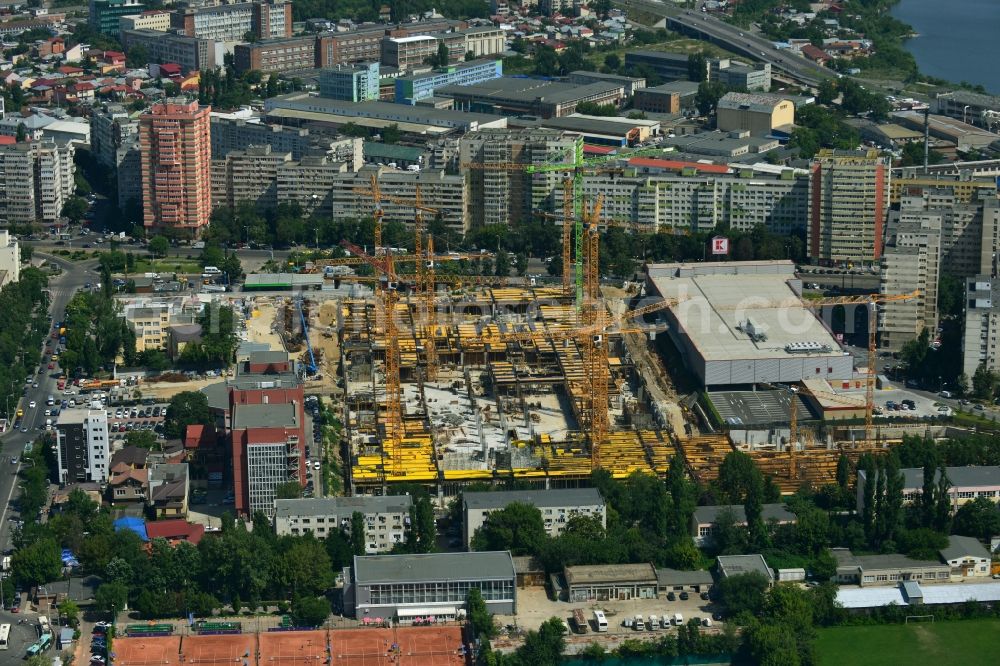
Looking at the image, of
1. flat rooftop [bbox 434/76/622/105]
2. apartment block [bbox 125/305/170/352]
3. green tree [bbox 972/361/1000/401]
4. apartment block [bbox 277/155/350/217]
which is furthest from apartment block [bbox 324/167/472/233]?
green tree [bbox 972/361/1000/401]

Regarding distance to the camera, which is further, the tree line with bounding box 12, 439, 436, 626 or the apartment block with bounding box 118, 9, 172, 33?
the apartment block with bounding box 118, 9, 172, 33

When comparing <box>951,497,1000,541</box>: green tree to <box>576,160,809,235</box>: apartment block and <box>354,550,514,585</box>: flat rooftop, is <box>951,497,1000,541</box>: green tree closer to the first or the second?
<box>354,550,514,585</box>: flat rooftop

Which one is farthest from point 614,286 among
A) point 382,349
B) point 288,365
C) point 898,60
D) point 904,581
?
point 898,60

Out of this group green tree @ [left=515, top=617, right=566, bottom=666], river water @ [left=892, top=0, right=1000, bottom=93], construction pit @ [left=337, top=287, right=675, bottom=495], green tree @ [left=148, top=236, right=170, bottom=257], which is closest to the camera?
green tree @ [left=515, top=617, right=566, bottom=666]

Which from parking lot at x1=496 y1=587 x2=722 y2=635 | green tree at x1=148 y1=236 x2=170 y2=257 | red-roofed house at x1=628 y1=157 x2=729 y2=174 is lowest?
parking lot at x1=496 y1=587 x2=722 y2=635

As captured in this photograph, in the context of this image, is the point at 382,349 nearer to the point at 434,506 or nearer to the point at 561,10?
the point at 434,506
